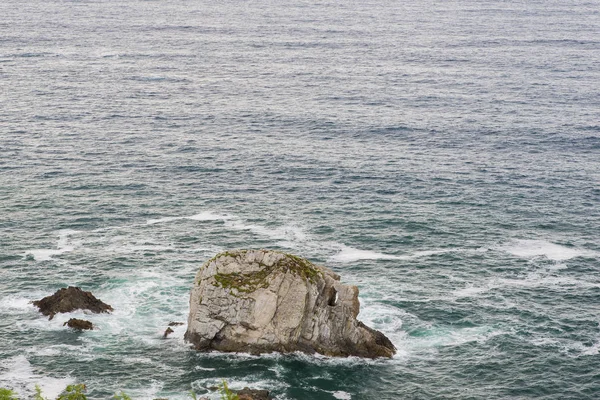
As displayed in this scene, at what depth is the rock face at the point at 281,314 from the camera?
99000 millimetres

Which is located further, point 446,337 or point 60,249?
point 60,249

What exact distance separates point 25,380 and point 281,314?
28.1 m

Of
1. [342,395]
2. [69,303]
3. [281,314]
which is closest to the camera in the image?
[342,395]

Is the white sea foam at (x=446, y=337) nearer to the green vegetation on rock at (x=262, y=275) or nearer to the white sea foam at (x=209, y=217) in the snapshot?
the green vegetation on rock at (x=262, y=275)

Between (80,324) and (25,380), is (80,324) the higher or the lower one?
the higher one

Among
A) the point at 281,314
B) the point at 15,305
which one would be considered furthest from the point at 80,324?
the point at 281,314

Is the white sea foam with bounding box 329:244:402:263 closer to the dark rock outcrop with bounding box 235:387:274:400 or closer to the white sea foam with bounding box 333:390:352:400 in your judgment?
the white sea foam with bounding box 333:390:352:400

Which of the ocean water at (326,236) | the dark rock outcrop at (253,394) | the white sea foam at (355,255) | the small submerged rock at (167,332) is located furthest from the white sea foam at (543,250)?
the dark rock outcrop at (253,394)

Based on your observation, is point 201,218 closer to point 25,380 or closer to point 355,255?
point 355,255

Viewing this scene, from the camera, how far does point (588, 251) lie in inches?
5002

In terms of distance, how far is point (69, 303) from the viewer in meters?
108

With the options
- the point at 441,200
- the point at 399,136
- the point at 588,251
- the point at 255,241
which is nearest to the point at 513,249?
the point at 588,251

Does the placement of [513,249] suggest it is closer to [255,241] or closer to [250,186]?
[255,241]

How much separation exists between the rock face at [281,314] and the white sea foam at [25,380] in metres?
16.2
